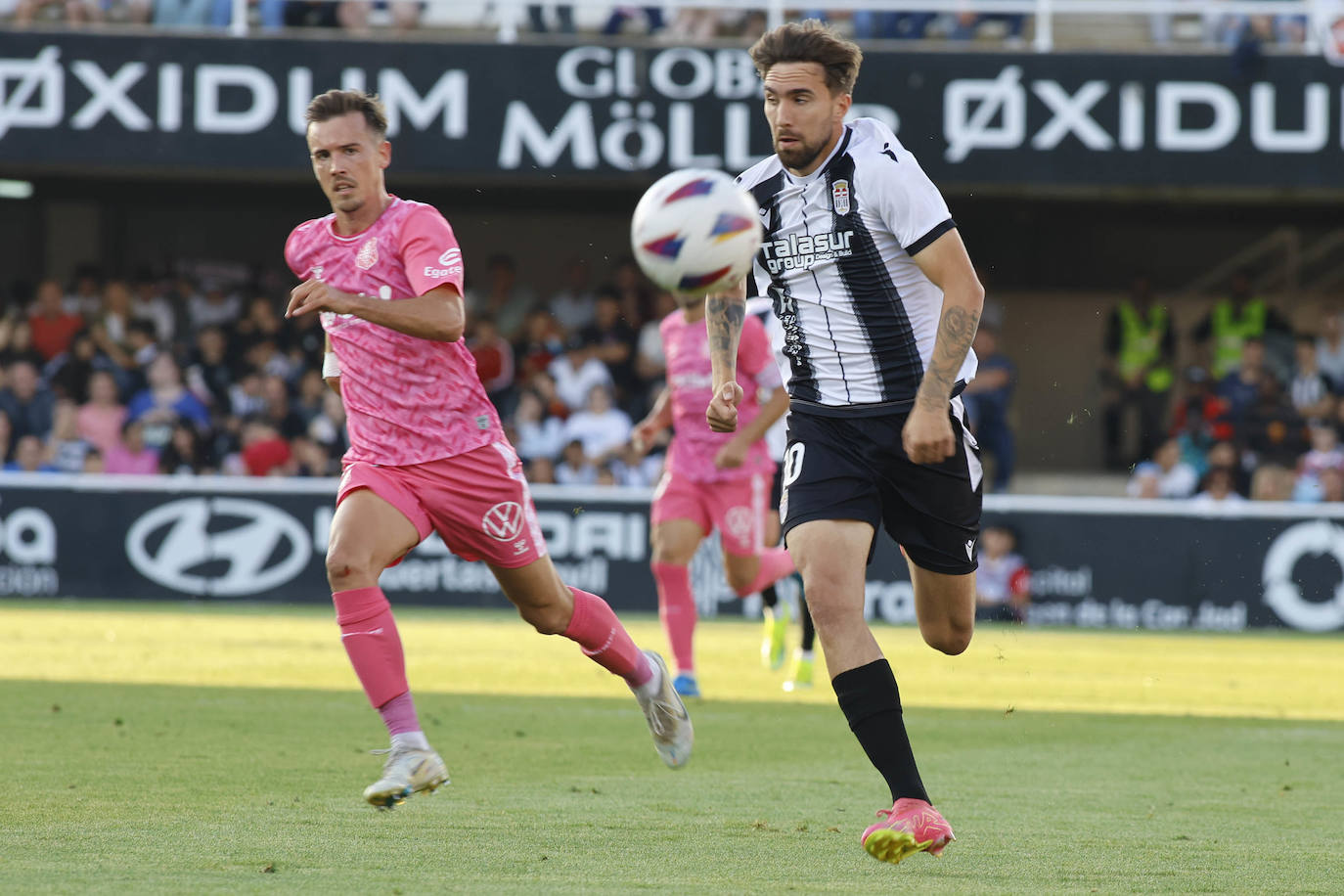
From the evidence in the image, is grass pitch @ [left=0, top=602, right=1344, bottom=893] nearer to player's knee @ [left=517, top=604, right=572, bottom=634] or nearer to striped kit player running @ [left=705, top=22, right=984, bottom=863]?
player's knee @ [left=517, top=604, right=572, bottom=634]

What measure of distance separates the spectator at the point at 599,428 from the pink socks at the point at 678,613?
755cm

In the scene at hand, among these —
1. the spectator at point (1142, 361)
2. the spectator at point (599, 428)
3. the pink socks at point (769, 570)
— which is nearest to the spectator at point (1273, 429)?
the spectator at point (1142, 361)

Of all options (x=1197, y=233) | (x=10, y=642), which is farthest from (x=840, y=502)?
(x=1197, y=233)

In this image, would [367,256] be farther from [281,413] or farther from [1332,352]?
[1332,352]

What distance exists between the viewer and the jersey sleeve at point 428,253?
5797mm

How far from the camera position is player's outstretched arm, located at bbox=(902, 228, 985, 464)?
5145mm

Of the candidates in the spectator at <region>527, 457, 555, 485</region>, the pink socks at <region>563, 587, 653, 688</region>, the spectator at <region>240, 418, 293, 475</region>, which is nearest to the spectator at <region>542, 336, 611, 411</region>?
the spectator at <region>527, 457, 555, 485</region>

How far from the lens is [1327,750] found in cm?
822

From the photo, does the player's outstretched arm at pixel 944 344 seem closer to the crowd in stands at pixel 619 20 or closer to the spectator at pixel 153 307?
the crowd in stands at pixel 619 20

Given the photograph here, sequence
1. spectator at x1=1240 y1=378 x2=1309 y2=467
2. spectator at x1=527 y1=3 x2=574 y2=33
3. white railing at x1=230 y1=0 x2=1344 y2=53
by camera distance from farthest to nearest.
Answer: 1. spectator at x1=527 y1=3 x2=574 y2=33
2. spectator at x1=1240 y1=378 x2=1309 y2=467
3. white railing at x1=230 y1=0 x2=1344 y2=53

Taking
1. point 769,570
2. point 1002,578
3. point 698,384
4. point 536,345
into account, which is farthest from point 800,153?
point 536,345

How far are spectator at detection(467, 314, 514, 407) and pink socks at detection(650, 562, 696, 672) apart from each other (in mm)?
8609

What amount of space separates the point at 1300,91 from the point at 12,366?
1256 cm

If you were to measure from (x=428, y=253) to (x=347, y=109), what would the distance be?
0.58 m
